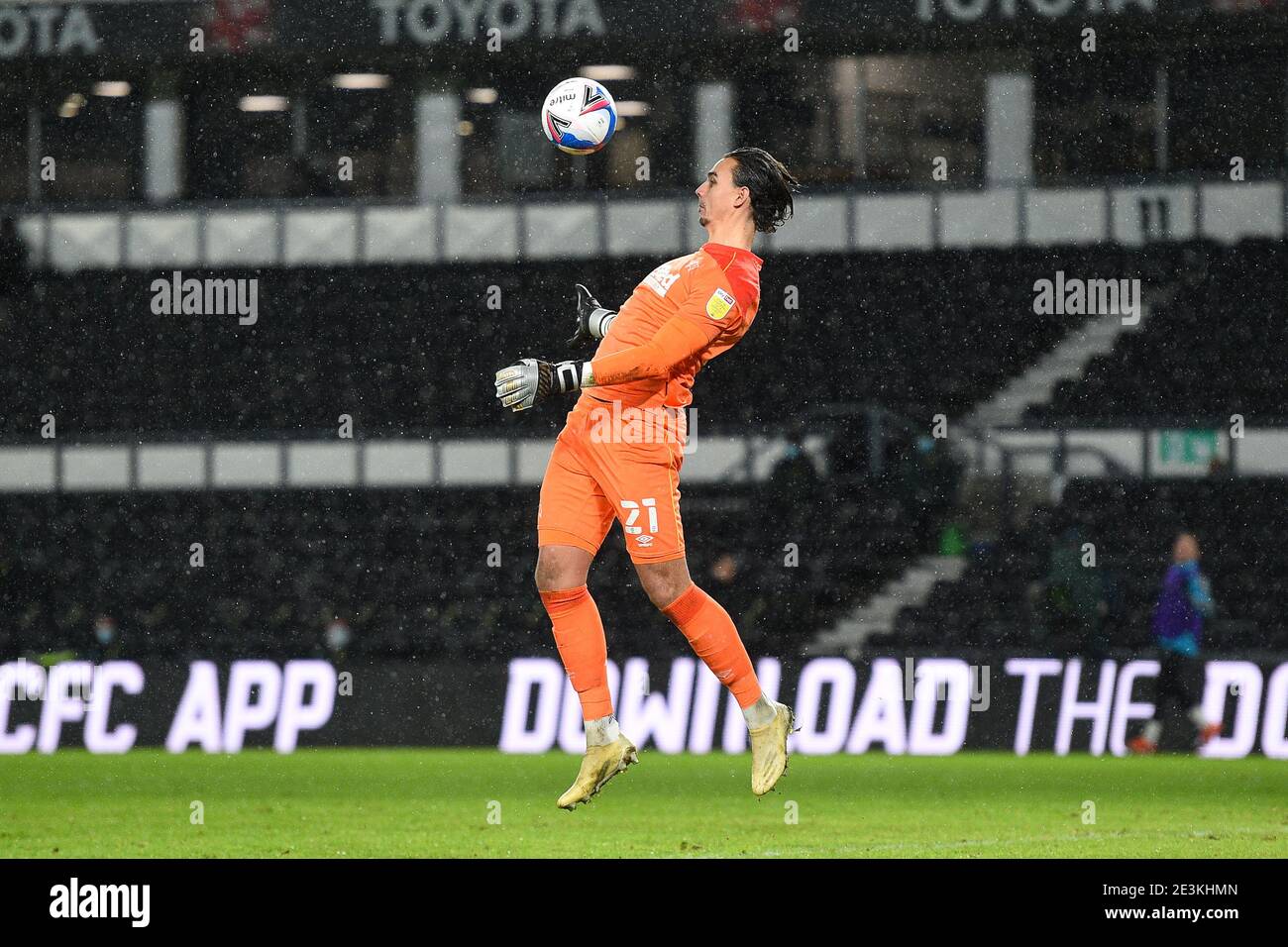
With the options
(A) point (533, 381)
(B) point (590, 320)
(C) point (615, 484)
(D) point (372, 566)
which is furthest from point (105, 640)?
(A) point (533, 381)

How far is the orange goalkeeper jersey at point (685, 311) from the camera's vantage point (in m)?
5.88

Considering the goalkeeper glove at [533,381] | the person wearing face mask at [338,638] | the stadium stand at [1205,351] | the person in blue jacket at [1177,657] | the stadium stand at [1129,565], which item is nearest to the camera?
the goalkeeper glove at [533,381]

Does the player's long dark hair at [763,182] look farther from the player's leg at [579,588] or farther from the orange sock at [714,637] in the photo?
the orange sock at [714,637]

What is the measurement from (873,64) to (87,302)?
27.9ft

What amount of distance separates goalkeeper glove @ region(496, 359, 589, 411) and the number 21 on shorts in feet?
1.41

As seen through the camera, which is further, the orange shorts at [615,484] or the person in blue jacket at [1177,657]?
the person in blue jacket at [1177,657]

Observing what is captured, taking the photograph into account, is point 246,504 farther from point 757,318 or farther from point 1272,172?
point 1272,172

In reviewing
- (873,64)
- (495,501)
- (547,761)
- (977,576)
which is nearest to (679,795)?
(547,761)

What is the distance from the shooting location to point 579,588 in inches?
235

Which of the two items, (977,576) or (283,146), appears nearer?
(977,576)

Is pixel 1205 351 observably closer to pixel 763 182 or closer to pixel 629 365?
pixel 763 182

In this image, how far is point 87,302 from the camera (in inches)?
743

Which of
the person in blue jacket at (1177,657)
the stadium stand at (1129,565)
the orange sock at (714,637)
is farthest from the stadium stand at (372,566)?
the orange sock at (714,637)

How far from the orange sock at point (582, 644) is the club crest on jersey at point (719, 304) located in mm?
1005
